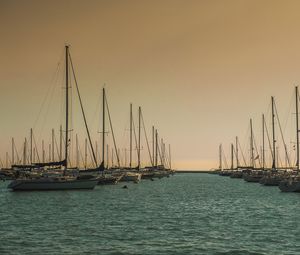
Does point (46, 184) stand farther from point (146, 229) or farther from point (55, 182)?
point (146, 229)

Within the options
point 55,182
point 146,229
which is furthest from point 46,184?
point 146,229

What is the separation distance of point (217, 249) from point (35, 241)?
35.2 feet

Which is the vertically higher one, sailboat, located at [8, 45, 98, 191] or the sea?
sailboat, located at [8, 45, 98, 191]

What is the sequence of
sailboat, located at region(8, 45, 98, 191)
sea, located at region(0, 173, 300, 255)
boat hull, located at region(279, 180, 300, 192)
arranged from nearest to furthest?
sea, located at region(0, 173, 300, 255), sailboat, located at region(8, 45, 98, 191), boat hull, located at region(279, 180, 300, 192)

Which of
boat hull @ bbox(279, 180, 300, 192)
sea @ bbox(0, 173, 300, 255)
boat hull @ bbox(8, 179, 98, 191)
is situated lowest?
sea @ bbox(0, 173, 300, 255)

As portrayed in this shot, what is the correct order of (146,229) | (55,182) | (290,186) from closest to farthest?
(146,229)
(55,182)
(290,186)

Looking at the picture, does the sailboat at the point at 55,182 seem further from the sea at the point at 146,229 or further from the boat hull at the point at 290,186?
the boat hull at the point at 290,186

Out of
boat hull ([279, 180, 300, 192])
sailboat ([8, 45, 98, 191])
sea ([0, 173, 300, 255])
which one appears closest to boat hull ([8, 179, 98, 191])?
sailboat ([8, 45, 98, 191])

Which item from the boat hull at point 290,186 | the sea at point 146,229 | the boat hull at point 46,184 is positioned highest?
the boat hull at point 46,184

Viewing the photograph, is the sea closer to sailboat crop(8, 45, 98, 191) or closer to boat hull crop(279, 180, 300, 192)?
sailboat crop(8, 45, 98, 191)

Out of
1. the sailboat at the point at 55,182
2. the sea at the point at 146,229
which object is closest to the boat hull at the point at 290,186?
the sea at the point at 146,229

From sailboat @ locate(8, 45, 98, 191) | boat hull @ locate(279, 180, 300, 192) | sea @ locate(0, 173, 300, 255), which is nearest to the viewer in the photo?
sea @ locate(0, 173, 300, 255)

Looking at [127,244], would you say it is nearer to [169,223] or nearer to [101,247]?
[101,247]

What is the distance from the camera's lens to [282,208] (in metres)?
55.5
